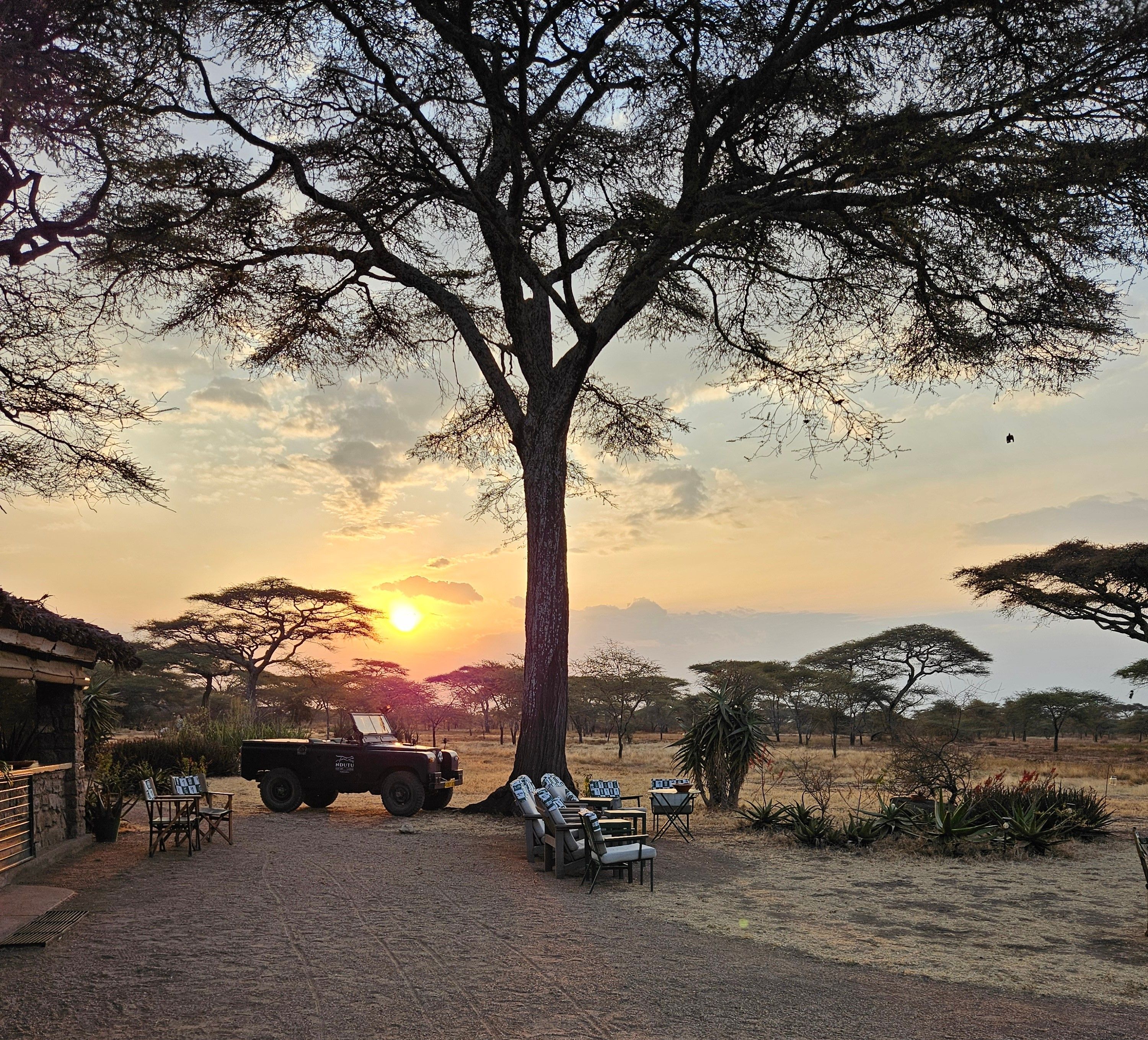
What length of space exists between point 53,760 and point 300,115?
10.2 meters

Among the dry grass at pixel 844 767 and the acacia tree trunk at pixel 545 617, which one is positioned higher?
the acacia tree trunk at pixel 545 617

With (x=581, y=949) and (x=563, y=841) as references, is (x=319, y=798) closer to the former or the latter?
(x=563, y=841)

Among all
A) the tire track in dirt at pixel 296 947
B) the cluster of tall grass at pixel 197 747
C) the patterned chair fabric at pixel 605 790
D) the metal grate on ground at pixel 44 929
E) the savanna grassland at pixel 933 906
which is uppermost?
the cluster of tall grass at pixel 197 747

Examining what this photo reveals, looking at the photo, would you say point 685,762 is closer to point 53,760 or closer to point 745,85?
point 53,760

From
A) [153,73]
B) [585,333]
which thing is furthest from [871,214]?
[153,73]

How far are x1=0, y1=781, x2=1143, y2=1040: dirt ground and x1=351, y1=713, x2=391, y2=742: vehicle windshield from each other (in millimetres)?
5836

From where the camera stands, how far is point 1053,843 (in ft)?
38.3

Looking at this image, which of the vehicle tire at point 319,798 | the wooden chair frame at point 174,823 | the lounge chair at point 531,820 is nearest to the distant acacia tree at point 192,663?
the vehicle tire at point 319,798

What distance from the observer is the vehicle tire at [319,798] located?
54.0ft

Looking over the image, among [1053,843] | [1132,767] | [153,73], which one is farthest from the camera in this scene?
[1132,767]

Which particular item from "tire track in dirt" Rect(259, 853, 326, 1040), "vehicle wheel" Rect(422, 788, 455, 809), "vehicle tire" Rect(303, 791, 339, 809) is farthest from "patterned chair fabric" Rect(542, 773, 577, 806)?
"vehicle tire" Rect(303, 791, 339, 809)

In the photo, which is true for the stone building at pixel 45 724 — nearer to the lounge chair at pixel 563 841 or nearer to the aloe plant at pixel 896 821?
the lounge chair at pixel 563 841

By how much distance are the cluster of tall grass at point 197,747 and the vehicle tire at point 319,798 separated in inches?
102

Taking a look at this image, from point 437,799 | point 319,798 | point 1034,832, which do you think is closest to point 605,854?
point 1034,832
